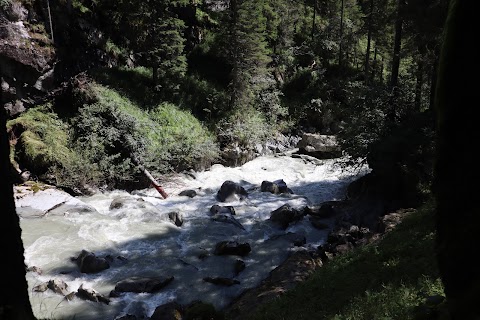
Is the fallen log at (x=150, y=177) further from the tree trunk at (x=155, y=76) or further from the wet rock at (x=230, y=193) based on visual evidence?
the tree trunk at (x=155, y=76)

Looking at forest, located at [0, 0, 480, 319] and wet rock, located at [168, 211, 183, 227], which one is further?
forest, located at [0, 0, 480, 319]

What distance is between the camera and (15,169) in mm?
17375

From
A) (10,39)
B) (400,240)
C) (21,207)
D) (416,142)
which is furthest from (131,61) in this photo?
(400,240)

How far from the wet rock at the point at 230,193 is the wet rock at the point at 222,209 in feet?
4.66

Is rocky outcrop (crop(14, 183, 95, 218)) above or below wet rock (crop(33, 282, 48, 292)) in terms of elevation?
above

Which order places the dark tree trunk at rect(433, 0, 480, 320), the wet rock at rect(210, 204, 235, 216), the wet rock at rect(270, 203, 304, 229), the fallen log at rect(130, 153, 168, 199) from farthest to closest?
1. the fallen log at rect(130, 153, 168, 199)
2. the wet rock at rect(210, 204, 235, 216)
3. the wet rock at rect(270, 203, 304, 229)
4. the dark tree trunk at rect(433, 0, 480, 320)

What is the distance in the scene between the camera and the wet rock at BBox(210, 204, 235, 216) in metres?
16.8

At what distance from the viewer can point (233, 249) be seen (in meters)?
13.5

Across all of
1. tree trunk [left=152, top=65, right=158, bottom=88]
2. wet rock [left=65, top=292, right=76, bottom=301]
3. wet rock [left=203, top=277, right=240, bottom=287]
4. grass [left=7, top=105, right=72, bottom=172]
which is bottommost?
wet rock [left=203, top=277, right=240, bottom=287]

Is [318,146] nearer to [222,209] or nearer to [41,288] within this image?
[222,209]

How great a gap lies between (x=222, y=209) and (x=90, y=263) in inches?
252

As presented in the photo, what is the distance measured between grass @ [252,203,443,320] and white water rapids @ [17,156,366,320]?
10.4 ft

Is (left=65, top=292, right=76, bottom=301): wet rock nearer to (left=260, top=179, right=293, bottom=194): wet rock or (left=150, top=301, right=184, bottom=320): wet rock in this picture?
(left=150, top=301, right=184, bottom=320): wet rock

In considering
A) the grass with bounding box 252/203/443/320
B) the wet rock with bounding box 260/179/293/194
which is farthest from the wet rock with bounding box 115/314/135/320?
the wet rock with bounding box 260/179/293/194
